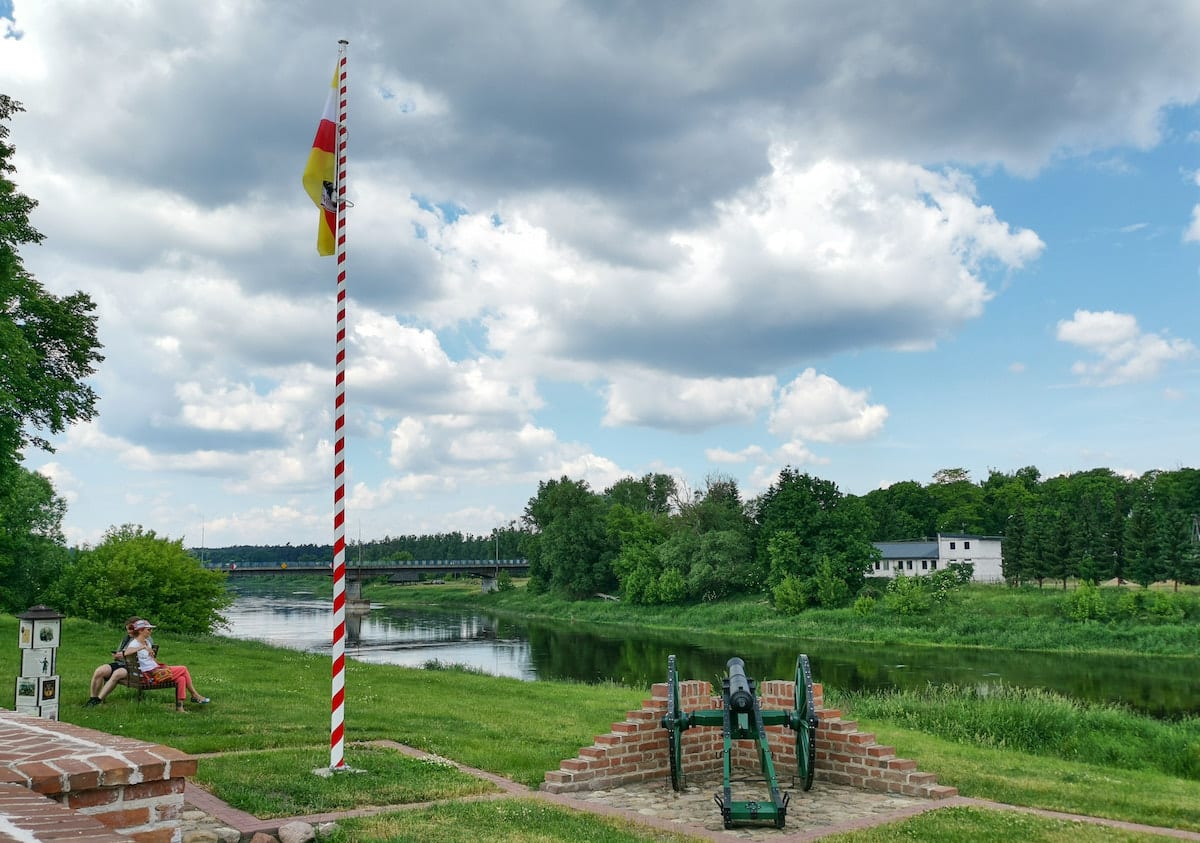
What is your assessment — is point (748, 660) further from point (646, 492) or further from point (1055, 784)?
point (646, 492)

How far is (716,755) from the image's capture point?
11000 millimetres

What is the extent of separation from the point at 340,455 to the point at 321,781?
356cm

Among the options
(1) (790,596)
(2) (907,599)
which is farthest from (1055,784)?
(1) (790,596)

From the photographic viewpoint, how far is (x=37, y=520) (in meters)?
45.2

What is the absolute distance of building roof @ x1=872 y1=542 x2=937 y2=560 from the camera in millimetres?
75312

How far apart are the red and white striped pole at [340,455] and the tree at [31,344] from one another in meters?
11.3

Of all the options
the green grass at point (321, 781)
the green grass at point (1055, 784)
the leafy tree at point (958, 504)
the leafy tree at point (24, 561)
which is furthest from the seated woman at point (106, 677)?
the leafy tree at point (958, 504)

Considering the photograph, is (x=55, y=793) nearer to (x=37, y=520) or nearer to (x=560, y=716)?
(x=560, y=716)

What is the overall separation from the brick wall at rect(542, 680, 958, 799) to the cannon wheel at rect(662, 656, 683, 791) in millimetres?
368

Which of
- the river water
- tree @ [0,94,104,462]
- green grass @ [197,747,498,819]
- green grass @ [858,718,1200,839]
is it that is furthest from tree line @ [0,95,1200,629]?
green grass @ [858,718,1200,839]

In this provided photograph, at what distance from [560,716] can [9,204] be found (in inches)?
695

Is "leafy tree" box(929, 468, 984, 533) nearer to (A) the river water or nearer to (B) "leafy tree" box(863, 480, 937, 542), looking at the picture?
(B) "leafy tree" box(863, 480, 937, 542)

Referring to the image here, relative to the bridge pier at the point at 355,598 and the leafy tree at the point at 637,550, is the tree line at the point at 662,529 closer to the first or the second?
the leafy tree at the point at 637,550

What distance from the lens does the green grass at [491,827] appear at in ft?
24.3
